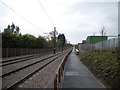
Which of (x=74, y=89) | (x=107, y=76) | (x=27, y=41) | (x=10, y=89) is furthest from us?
(x=27, y=41)

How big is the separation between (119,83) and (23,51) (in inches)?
1690

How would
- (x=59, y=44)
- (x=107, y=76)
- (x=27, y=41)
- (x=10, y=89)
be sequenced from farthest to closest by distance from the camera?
(x=59, y=44)
(x=27, y=41)
(x=107, y=76)
(x=10, y=89)

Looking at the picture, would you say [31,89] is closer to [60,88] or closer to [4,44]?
[60,88]

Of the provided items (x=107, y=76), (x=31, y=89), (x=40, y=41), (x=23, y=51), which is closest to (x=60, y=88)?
(x=31, y=89)

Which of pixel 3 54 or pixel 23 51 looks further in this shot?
pixel 23 51

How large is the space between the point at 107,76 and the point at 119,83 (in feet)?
6.56

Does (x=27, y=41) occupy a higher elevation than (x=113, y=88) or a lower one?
higher

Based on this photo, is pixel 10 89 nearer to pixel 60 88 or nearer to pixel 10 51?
pixel 60 88

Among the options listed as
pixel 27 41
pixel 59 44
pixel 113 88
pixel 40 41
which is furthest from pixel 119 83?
pixel 59 44

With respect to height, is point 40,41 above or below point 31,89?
above

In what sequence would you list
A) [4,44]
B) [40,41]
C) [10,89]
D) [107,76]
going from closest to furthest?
[10,89] < [107,76] < [4,44] < [40,41]

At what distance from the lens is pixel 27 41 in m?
56.8

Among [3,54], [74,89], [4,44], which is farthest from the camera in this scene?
[4,44]

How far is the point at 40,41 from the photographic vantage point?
71688 mm
